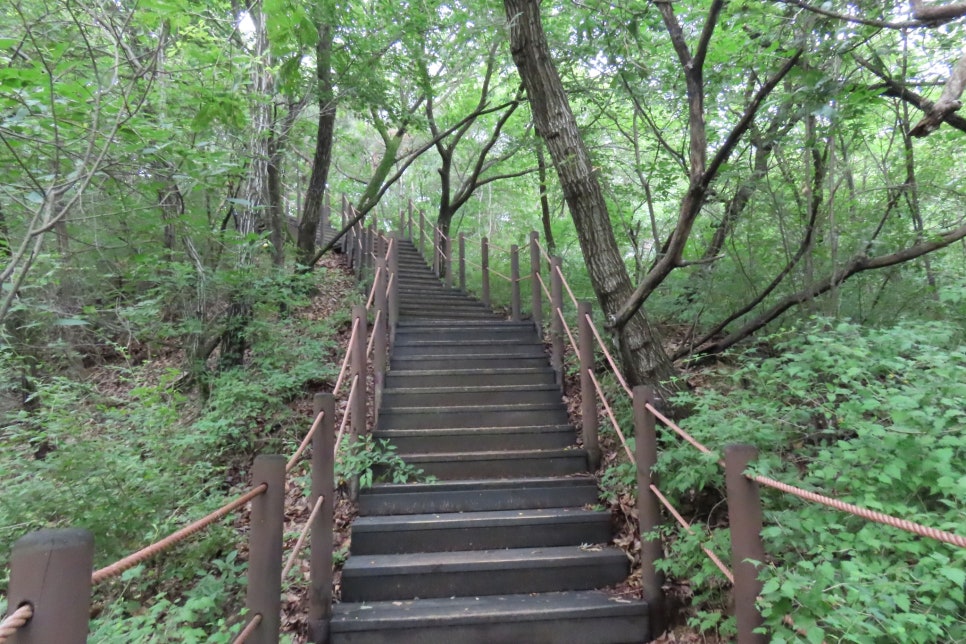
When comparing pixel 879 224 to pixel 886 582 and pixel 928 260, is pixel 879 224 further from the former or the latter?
pixel 886 582

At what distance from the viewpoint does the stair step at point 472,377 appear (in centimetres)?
524

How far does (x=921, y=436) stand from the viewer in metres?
2.13

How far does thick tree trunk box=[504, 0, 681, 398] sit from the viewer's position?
4.06 m

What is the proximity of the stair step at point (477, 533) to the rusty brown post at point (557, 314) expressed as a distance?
174 centimetres

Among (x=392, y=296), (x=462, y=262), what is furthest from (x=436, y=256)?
(x=392, y=296)

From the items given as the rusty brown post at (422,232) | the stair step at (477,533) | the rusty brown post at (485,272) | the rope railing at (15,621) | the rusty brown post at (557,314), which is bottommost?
the stair step at (477,533)

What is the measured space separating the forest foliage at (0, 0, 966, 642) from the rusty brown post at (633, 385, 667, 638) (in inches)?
7.1

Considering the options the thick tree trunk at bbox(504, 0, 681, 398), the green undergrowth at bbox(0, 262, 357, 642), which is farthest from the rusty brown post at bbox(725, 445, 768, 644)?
the green undergrowth at bbox(0, 262, 357, 642)

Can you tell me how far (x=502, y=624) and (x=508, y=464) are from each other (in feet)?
4.71

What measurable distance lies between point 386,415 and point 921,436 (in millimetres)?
3683

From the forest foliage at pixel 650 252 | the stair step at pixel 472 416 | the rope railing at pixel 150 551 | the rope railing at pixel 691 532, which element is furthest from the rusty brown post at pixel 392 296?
the rope railing at pixel 150 551

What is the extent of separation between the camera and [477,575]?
3.29 m

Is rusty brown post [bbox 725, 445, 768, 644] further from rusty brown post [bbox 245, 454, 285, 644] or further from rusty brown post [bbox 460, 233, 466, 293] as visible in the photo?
rusty brown post [bbox 460, 233, 466, 293]

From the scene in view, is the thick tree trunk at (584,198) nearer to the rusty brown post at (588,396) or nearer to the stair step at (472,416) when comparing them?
the rusty brown post at (588,396)
